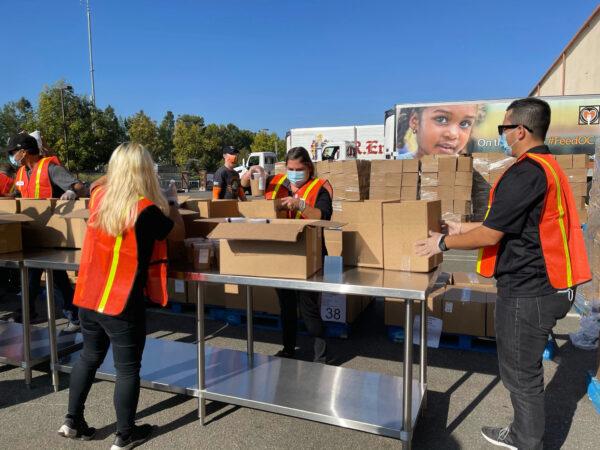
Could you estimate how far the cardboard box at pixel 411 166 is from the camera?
33.8 ft

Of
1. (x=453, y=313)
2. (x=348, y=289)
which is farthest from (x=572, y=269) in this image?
(x=453, y=313)

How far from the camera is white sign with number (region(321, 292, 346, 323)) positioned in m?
4.18

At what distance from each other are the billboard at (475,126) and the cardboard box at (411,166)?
4.88ft

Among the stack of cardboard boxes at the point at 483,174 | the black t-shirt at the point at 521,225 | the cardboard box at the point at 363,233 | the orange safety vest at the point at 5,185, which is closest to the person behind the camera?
the black t-shirt at the point at 521,225

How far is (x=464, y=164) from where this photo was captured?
9.77 metres

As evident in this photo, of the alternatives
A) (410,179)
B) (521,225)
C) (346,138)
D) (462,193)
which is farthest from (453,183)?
(346,138)

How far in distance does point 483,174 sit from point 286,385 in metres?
8.97

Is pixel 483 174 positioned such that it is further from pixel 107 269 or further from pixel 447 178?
pixel 107 269

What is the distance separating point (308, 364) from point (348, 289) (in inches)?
49.0

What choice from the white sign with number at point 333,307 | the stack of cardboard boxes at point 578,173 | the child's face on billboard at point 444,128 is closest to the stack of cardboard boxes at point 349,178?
the child's face on billboard at point 444,128

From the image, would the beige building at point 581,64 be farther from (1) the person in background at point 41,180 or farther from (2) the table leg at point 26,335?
(2) the table leg at point 26,335

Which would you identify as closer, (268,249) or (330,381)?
(268,249)

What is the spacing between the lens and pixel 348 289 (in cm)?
230

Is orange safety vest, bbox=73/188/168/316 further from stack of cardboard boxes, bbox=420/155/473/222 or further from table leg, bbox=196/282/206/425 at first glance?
stack of cardboard boxes, bbox=420/155/473/222
